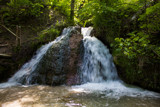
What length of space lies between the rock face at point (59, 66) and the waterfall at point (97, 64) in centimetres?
41

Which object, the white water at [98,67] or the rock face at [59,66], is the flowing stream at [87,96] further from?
the rock face at [59,66]

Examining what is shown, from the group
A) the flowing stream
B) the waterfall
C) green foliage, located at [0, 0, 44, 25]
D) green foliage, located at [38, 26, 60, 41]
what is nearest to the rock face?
the waterfall

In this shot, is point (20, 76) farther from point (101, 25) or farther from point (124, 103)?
point (101, 25)

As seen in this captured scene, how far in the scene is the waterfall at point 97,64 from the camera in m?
5.31

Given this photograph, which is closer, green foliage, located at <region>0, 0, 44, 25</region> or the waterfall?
the waterfall

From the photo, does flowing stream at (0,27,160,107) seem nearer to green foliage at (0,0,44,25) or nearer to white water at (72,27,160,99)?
white water at (72,27,160,99)

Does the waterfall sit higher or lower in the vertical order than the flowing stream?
higher

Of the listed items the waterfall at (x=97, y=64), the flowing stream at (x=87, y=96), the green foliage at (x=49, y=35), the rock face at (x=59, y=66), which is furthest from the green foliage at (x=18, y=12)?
the waterfall at (x=97, y=64)

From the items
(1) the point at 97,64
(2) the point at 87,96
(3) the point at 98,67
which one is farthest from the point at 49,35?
(2) the point at 87,96

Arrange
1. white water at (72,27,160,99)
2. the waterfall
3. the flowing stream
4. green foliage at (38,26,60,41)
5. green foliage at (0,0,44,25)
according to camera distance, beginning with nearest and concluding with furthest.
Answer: the flowing stream < white water at (72,27,160,99) < the waterfall < green foliage at (38,26,60,41) < green foliage at (0,0,44,25)

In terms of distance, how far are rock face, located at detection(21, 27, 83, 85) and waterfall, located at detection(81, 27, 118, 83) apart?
16.0 inches

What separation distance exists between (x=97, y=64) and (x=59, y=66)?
1936 millimetres

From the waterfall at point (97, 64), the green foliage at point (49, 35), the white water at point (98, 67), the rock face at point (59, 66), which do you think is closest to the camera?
the rock face at point (59, 66)

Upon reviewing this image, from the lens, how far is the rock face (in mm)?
4996
